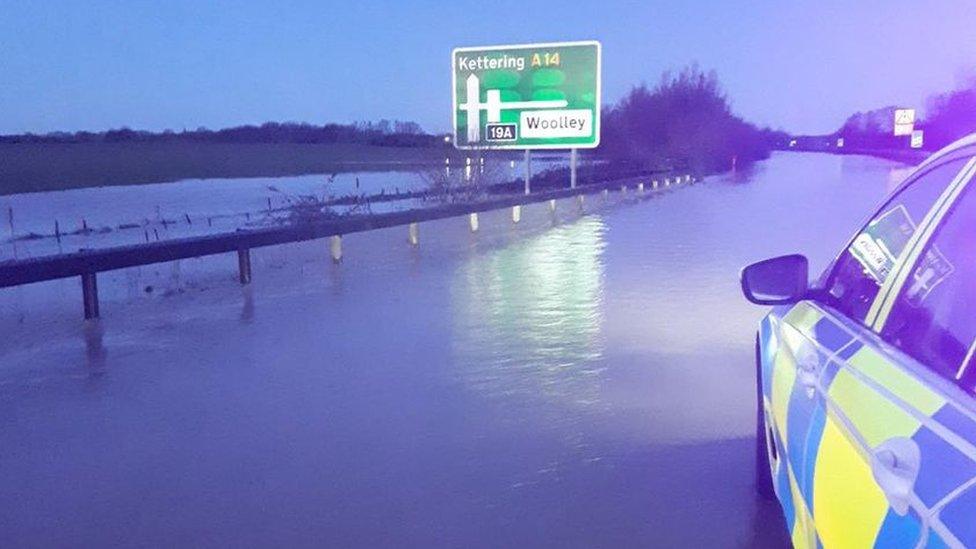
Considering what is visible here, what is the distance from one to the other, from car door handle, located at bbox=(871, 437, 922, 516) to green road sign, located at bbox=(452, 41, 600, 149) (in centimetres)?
2584

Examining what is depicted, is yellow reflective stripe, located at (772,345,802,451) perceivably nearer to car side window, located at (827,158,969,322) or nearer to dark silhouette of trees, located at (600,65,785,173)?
car side window, located at (827,158,969,322)

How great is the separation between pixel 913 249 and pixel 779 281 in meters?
1.13

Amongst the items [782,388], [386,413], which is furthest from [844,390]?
[386,413]

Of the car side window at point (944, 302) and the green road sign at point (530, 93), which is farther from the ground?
the green road sign at point (530, 93)

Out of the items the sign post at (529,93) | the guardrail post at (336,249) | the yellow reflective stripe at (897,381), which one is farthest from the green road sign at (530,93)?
the yellow reflective stripe at (897,381)

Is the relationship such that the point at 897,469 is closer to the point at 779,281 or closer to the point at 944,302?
the point at 944,302

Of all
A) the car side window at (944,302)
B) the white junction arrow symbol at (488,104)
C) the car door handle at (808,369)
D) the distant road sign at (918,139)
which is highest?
the white junction arrow symbol at (488,104)

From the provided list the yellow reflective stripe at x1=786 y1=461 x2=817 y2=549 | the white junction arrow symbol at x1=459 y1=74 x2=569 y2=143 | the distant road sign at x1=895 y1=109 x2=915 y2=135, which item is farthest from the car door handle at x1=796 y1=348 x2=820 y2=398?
the white junction arrow symbol at x1=459 y1=74 x2=569 y2=143

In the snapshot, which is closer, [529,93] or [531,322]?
[531,322]

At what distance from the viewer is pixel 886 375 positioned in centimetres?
275

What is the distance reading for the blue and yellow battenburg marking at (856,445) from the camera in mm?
2045

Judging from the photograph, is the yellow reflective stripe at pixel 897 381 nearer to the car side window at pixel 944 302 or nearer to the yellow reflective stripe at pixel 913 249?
the car side window at pixel 944 302

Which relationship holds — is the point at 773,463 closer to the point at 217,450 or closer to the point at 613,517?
the point at 613,517

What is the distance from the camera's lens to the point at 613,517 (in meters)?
5.17
